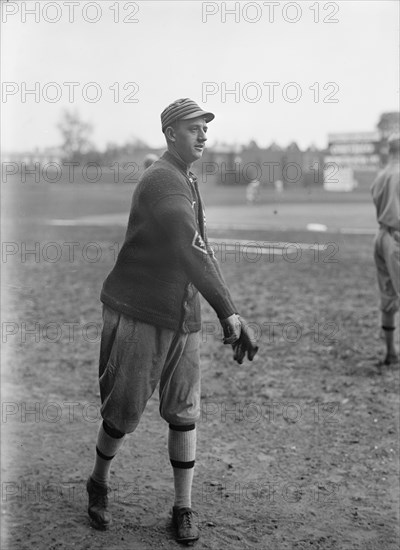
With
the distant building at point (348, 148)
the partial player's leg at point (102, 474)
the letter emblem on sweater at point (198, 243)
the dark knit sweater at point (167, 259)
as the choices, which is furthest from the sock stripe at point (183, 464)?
the distant building at point (348, 148)

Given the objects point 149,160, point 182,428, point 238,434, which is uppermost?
point 149,160

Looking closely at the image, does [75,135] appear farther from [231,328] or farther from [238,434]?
[238,434]

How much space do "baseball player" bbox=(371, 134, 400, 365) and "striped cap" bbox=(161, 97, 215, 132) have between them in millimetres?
3294

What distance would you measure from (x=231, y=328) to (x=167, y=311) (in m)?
0.32

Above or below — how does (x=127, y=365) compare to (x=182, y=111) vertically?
below

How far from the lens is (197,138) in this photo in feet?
10.2

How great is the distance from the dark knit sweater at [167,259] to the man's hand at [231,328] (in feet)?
0.08

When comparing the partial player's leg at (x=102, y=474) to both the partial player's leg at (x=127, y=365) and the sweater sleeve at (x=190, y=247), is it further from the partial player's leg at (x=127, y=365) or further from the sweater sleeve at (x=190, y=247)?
the sweater sleeve at (x=190, y=247)

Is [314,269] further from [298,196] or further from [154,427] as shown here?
[298,196]

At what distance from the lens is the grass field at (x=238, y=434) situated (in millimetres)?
3779

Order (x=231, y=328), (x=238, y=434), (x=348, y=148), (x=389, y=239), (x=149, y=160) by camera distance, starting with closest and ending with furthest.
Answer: (x=231, y=328)
(x=149, y=160)
(x=238, y=434)
(x=389, y=239)
(x=348, y=148)

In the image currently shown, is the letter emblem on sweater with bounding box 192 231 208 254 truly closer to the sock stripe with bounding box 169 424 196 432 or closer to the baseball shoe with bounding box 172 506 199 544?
the sock stripe with bounding box 169 424 196 432

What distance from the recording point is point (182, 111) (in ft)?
9.97

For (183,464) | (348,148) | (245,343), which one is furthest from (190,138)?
(348,148)
